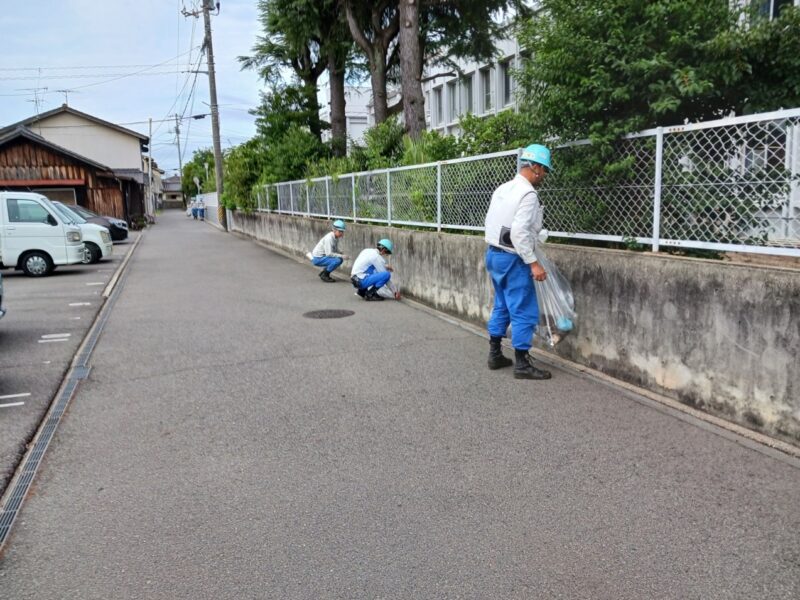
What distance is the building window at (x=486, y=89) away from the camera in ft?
100

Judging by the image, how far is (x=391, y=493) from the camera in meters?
3.40

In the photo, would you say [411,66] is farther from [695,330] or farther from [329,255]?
[695,330]

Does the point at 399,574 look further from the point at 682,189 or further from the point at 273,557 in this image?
the point at 682,189

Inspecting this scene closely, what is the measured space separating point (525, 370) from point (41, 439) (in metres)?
3.72

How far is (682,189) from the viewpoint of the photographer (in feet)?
15.5

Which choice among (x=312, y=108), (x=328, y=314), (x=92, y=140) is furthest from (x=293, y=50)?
(x=92, y=140)

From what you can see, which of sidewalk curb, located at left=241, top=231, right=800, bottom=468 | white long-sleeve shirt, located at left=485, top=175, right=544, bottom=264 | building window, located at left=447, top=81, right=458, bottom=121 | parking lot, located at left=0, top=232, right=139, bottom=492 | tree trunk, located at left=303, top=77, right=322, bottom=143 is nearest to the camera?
sidewalk curb, located at left=241, top=231, right=800, bottom=468

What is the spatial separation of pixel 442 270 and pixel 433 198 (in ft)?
3.80

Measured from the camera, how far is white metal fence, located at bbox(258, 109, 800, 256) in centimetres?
405

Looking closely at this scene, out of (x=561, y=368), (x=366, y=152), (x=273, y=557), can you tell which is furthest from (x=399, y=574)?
(x=366, y=152)

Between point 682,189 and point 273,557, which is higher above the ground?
point 682,189

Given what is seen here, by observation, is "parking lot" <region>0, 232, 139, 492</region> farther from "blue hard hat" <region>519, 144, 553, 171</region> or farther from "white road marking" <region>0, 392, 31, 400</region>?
"blue hard hat" <region>519, 144, 553, 171</region>

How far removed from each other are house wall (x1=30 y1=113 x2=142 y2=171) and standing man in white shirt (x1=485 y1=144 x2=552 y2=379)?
43.9m

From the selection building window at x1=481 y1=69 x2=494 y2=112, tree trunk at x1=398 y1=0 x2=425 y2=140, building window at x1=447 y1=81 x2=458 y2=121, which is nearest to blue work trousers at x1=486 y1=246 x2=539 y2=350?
tree trunk at x1=398 y1=0 x2=425 y2=140
